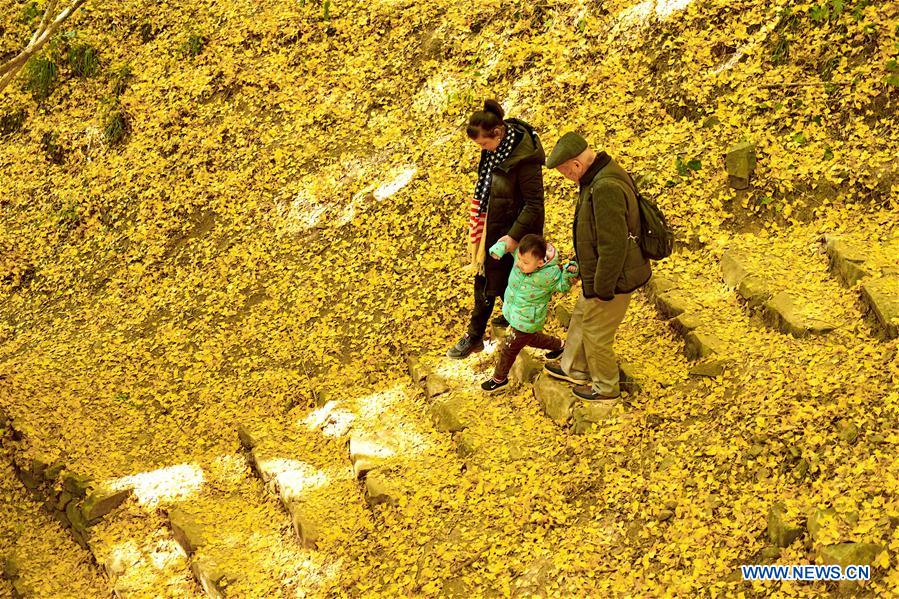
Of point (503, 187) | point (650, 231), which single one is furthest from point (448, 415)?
point (650, 231)

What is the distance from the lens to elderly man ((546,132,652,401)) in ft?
18.4

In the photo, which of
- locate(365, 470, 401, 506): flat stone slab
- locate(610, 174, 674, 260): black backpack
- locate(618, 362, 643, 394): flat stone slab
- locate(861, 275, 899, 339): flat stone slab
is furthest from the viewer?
locate(365, 470, 401, 506): flat stone slab

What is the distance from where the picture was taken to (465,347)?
8.08 metres

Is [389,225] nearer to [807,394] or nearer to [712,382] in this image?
[712,382]

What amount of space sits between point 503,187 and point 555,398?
6.57 ft

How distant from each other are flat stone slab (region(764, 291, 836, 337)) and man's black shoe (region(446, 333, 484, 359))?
116 inches

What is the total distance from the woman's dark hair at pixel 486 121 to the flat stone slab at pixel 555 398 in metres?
2.36

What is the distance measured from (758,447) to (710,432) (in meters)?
0.45

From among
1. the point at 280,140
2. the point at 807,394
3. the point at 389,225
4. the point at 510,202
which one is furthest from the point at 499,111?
the point at 280,140

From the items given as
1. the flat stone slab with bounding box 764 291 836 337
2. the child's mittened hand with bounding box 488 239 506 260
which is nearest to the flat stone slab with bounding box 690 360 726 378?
the flat stone slab with bounding box 764 291 836 337

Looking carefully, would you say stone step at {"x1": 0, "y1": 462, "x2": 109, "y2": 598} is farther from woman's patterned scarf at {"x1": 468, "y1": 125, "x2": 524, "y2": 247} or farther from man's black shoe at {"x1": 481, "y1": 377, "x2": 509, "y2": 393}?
woman's patterned scarf at {"x1": 468, "y1": 125, "x2": 524, "y2": 247}

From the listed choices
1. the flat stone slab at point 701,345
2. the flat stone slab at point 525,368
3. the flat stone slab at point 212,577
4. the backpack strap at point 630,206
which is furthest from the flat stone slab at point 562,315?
the flat stone slab at point 212,577

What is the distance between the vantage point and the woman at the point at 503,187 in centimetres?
643

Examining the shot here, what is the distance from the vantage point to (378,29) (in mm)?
13305
